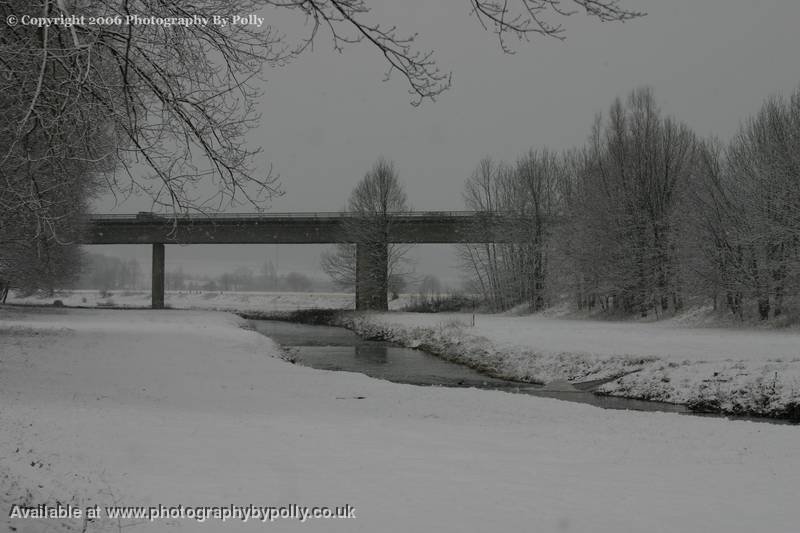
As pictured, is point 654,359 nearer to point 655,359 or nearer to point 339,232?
point 655,359

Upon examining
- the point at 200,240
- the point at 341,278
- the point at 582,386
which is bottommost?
the point at 582,386

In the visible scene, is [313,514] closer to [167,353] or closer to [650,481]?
[650,481]

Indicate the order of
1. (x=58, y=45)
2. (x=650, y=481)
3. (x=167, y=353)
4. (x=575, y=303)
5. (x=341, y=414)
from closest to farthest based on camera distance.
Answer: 1. (x=58, y=45)
2. (x=650, y=481)
3. (x=341, y=414)
4. (x=167, y=353)
5. (x=575, y=303)

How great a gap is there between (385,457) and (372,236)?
44.2m

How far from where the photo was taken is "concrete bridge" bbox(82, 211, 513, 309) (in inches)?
2087

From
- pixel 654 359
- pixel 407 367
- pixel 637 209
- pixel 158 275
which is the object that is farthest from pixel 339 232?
pixel 654 359

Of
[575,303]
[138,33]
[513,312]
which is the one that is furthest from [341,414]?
[513,312]

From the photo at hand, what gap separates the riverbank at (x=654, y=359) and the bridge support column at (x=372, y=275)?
1812 cm

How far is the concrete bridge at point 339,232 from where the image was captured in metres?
53.0

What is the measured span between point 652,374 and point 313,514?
51.7 feet

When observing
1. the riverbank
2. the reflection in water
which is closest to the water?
the reflection in water

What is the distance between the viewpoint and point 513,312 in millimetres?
53719

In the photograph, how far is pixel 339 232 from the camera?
56656 millimetres

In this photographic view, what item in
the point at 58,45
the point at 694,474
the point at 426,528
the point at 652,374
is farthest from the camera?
the point at 652,374
